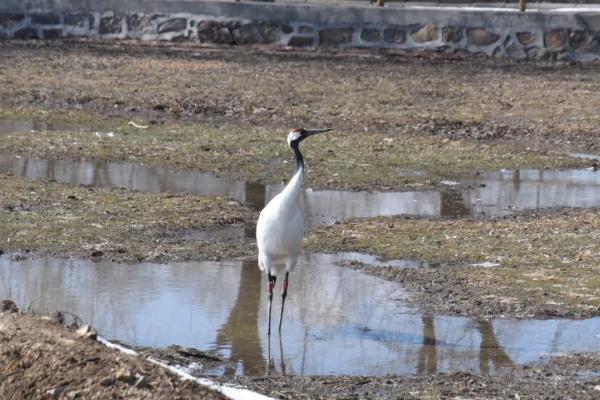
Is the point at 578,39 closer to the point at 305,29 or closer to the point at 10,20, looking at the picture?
the point at 305,29

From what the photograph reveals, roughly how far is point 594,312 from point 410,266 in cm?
179

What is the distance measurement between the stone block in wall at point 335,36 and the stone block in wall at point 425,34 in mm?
1064

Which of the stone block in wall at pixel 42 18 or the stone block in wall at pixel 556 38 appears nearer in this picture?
the stone block in wall at pixel 556 38

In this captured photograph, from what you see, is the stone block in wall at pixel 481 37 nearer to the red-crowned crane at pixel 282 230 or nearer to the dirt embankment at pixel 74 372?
the red-crowned crane at pixel 282 230

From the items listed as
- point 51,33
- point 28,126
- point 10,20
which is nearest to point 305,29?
point 51,33

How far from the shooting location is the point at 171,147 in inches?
639

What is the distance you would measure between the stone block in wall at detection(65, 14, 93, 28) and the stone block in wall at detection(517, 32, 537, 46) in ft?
25.0

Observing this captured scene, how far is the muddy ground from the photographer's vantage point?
8047 mm

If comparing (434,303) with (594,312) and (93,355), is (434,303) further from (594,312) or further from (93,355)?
(93,355)

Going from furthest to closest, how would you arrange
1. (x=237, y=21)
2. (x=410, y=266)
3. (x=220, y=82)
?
1. (x=237, y=21)
2. (x=220, y=82)
3. (x=410, y=266)

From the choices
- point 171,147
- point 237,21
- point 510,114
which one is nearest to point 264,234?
point 171,147

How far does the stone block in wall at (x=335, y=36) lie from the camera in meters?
23.9

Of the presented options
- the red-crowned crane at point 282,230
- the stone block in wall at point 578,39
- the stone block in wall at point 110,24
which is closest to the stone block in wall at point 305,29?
the stone block in wall at point 110,24

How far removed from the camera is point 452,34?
23.4 m
